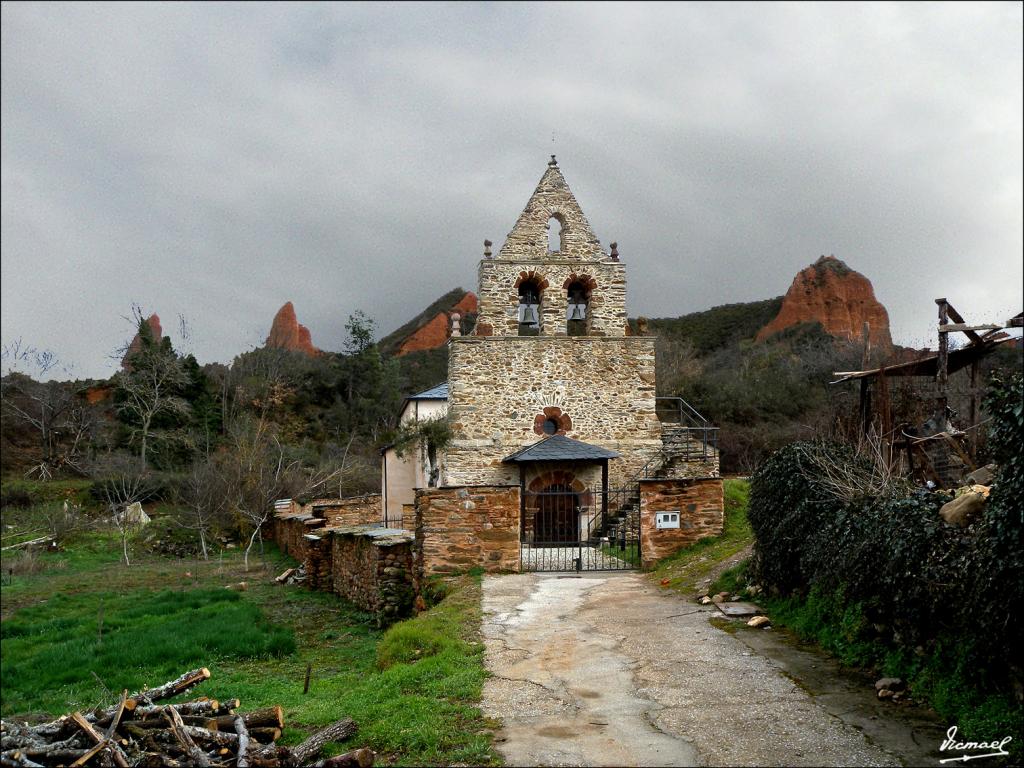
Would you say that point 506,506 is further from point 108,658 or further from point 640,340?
point 640,340

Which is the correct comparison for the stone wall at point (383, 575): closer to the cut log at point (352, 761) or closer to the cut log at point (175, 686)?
the cut log at point (175, 686)

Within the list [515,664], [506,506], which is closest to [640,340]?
[506,506]

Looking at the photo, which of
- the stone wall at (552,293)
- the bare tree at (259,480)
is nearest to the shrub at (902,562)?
the stone wall at (552,293)

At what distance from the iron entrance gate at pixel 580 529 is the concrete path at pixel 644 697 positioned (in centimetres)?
470

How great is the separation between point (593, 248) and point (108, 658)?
602 inches

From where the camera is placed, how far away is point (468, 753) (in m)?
5.00

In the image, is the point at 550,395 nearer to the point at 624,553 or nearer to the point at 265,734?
the point at 624,553

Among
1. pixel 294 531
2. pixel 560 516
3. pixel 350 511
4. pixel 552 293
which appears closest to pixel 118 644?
pixel 294 531

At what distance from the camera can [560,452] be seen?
19016mm

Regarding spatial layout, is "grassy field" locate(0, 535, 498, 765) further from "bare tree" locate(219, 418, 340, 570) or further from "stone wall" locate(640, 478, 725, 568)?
"bare tree" locate(219, 418, 340, 570)

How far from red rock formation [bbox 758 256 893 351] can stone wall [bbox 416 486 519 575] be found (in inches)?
1784

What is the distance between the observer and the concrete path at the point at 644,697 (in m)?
4.89

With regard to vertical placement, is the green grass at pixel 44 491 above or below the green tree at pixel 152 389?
below

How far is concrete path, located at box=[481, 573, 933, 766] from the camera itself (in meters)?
4.89
